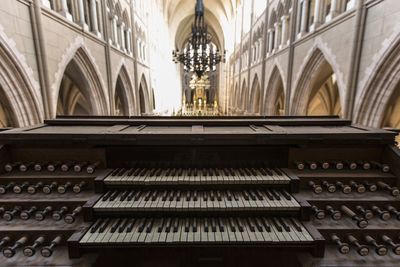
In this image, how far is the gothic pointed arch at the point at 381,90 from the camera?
167 inches

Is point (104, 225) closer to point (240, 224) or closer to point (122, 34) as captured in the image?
point (240, 224)

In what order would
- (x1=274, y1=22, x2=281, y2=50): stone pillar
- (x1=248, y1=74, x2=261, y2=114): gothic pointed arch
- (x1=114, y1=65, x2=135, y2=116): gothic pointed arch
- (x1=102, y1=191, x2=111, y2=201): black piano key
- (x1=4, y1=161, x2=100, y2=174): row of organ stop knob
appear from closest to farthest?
1. (x1=102, y1=191, x2=111, y2=201): black piano key
2. (x1=4, y1=161, x2=100, y2=174): row of organ stop knob
3. (x1=274, y1=22, x2=281, y2=50): stone pillar
4. (x1=114, y1=65, x2=135, y2=116): gothic pointed arch
5. (x1=248, y1=74, x2=261, y2=114): gothic pointed arch

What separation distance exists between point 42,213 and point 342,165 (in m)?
2.85

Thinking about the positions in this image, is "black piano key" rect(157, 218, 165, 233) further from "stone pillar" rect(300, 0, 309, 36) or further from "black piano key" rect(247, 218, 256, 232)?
"stone pillar" rect(300, 0, 309, 36)

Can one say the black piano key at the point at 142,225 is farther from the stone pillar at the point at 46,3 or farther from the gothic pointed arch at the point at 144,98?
the gothic pointed arch at the point at 144,98

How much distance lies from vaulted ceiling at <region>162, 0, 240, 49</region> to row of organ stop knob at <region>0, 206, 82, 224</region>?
2242 cm

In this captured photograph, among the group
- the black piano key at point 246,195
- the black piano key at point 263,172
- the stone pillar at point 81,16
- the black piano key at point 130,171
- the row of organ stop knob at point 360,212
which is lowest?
the row of organ stop knob at point 360,212

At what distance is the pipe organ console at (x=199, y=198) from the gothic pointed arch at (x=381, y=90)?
10.9ft

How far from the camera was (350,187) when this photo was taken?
196cm

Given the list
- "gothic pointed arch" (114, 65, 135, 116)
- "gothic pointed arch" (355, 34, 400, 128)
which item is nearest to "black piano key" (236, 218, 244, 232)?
"gothic pointed arch" (355, 34, 400, 128)

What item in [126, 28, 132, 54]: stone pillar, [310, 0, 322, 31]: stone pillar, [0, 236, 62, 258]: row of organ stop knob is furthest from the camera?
[126, 28, 132, 54]: stone pillar

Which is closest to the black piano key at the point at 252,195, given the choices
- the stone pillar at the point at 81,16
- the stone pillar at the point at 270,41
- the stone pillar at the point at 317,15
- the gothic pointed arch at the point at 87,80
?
the stone pillar at the point at 317,15

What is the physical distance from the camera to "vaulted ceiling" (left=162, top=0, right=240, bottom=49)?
899 inches

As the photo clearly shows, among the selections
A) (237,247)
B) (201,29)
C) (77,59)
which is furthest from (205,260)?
(201,29)
